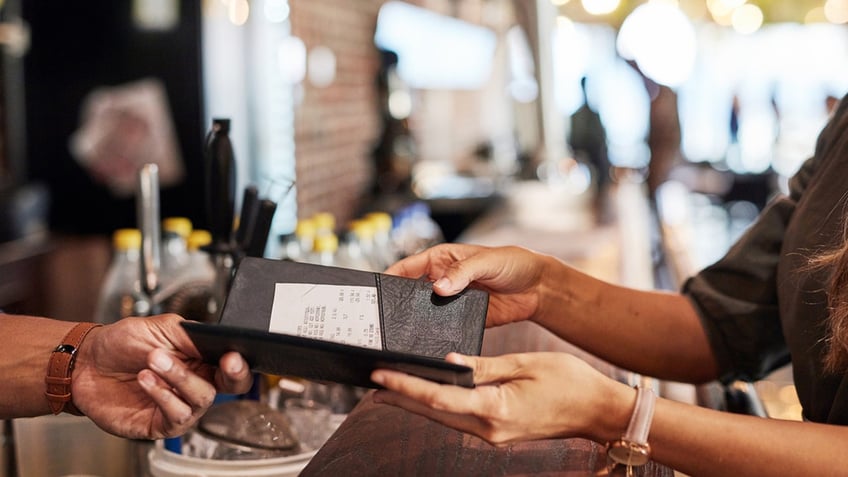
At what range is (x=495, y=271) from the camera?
122 centimetres

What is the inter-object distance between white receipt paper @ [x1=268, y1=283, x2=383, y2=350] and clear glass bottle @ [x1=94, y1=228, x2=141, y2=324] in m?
A: 0.77

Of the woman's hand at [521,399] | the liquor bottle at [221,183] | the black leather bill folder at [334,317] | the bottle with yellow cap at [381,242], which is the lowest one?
the bottle with yellow cap at [381,242]

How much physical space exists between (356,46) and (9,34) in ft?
6.48

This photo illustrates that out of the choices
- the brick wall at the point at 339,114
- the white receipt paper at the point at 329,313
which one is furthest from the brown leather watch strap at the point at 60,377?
the brick wall at the point at 339,114

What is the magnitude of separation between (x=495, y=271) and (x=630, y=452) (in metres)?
0.35

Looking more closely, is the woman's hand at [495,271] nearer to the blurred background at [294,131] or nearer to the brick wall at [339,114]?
the blurred background at [294,131]

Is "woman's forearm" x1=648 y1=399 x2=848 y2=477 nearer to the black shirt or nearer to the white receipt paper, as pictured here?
the black shirt

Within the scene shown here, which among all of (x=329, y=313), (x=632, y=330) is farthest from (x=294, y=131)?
(x=329, y=313)

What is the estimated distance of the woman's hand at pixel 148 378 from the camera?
3.18 ft

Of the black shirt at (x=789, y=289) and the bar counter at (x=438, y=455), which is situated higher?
the black shirt at (x=789, y=289)

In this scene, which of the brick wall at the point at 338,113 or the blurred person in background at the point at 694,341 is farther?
the brick wall at the point at 338,113

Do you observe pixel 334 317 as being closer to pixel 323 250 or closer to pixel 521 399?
pixel 521 399

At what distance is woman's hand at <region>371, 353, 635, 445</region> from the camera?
2.80ft

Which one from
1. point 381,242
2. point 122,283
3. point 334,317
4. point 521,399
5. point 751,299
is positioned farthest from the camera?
point 381,242
